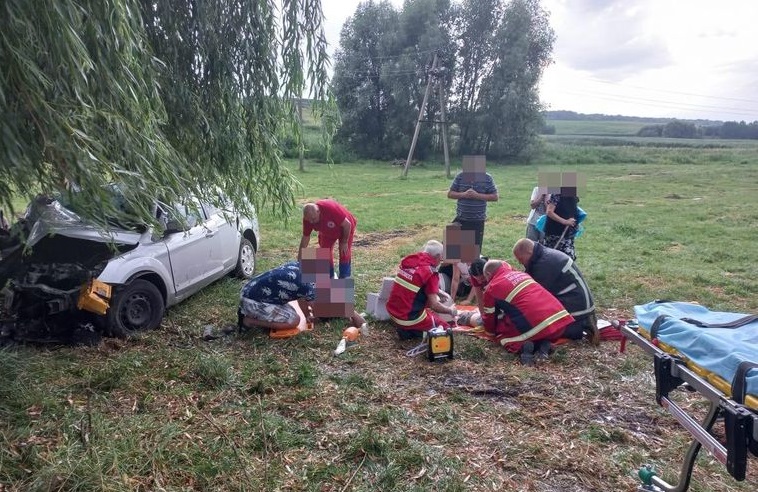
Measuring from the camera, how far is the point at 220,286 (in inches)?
276

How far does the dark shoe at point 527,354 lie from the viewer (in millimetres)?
4855

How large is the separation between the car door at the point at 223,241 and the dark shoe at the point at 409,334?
2.43 meters

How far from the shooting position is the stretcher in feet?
6.51

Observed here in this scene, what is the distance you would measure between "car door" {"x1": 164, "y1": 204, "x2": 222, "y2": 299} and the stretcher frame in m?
4.21

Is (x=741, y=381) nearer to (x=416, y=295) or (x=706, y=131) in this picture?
(x=416, y=295)

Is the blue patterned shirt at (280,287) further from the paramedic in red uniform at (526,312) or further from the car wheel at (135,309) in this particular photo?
the paramedic in red uniform at (526,312)

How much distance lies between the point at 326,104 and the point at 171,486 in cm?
338

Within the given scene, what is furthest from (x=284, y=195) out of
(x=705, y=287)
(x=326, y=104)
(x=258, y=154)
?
(x=705, y=287)

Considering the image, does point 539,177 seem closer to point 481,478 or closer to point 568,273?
point 568,273

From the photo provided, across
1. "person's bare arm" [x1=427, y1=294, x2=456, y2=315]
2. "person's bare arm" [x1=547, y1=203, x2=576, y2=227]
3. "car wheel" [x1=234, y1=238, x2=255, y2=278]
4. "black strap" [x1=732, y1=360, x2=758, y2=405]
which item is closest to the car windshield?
"black strap" [x1=732, y1=360, x2=758, y2=405]

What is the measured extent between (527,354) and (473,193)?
218cm

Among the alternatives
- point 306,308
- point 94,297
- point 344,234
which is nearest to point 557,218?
point 344,234

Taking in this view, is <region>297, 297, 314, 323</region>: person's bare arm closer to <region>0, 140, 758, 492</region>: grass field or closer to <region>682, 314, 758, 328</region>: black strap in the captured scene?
<region>0, 140, 758, 492</region>: grass field

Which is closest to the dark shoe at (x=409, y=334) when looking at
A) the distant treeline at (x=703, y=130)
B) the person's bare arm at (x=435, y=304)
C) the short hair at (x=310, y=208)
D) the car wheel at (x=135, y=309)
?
the person's bare arm at (x=435, y=304)
